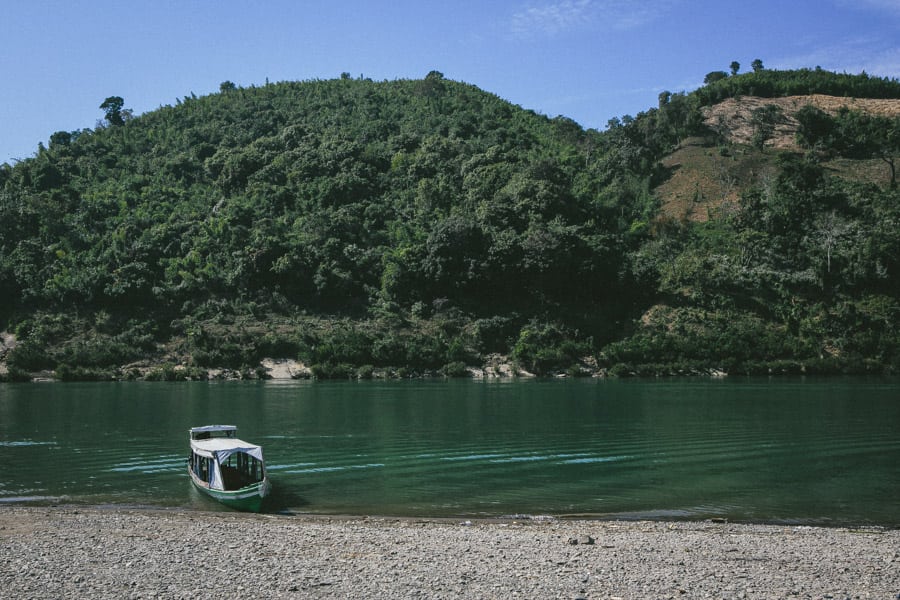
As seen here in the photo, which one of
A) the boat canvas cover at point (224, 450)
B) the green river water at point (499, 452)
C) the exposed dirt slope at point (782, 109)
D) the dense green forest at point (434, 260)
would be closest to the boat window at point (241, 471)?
the boat canvas cover at point (224, 450)

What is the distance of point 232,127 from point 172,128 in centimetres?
1465

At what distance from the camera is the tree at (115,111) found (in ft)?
569

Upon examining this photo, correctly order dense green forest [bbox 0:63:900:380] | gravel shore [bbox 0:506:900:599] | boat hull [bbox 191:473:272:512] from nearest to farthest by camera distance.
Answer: gravel shore [bbox 0:506:900:599] → boat hull [bbox 191:473:272:512] → dense green forest [bbox 0:63:900:380]

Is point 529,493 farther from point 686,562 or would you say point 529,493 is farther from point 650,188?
point 650,188

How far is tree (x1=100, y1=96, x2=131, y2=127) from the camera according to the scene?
17338 centimetres

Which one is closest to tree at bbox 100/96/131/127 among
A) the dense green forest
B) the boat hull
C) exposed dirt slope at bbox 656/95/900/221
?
the dense green forest

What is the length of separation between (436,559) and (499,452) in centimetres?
1909

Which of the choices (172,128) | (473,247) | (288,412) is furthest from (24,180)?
(288,412)

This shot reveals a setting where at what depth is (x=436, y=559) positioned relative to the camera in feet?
56.1

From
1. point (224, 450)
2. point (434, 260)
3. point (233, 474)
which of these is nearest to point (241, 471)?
point (233, 474)

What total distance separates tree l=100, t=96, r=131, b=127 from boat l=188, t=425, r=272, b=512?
167362 mm

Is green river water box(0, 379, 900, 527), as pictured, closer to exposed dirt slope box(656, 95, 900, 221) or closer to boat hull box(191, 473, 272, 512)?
boat hull box(191, 473, 272, 512)

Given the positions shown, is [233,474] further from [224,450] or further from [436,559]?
[436,559]

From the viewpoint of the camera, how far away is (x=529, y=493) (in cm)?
2691
